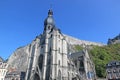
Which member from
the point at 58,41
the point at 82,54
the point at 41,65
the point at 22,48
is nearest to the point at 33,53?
the point at 41,65

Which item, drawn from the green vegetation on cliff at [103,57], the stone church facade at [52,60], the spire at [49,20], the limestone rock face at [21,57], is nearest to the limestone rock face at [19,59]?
the limestone rock face at [21,57]

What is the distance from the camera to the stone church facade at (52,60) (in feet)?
140

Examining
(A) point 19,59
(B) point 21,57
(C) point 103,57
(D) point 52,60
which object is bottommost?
(D) point 52,60

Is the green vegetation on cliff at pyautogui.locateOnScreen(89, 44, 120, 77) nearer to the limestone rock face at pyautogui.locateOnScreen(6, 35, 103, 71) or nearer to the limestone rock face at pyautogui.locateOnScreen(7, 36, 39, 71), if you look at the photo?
the limestone rock face at pyautogui.locateOnScreen(6, 35, 103, 71)

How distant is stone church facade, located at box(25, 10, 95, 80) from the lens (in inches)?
1676

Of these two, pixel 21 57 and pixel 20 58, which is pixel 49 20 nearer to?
pixel 21 57

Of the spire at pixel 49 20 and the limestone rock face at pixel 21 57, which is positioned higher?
the spire at pixel 49 20

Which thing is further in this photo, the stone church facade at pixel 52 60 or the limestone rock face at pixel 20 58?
the limestone rock face at pixel 20 58

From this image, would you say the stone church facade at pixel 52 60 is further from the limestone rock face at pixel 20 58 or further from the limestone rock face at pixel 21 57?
the limestone rock face at pixel 20 58

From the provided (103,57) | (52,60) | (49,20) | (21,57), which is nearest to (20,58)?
(21,57)

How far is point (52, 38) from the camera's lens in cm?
4584

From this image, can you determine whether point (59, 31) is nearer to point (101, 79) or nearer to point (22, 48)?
point (101, 79)

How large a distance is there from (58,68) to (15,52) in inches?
1714

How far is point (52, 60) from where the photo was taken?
1682 inches
